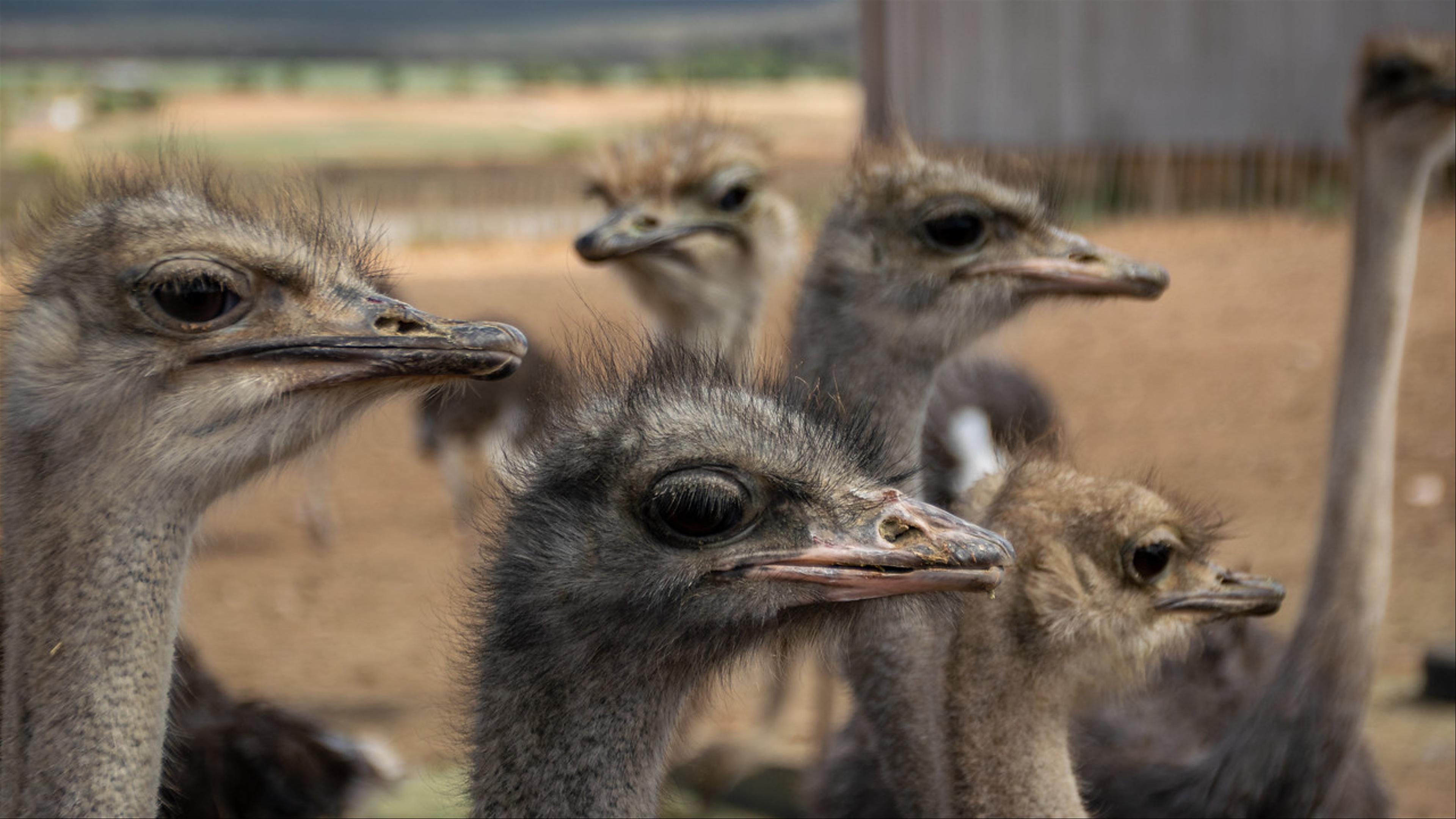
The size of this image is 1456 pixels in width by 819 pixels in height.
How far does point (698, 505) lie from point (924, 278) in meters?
1.21

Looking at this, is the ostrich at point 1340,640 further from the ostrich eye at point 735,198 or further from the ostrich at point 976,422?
the ostrich eye at point 735,198

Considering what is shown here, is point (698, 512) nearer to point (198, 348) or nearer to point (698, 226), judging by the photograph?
point (198, 348)

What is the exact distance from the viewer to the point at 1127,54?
15398 millimetres

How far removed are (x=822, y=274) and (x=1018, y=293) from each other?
0.40 meters

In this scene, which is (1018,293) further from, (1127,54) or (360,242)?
(1127,54)

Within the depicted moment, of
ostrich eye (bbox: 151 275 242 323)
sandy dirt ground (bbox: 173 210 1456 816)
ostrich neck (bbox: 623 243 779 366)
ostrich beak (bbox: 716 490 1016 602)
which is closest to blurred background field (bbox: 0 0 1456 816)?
sandy dirt ground (bbox: 173 210 1456 816)

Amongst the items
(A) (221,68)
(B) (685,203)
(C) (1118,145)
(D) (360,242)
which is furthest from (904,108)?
(A) (221,68)

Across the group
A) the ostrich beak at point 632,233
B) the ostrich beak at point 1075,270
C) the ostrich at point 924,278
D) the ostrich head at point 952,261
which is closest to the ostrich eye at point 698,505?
the ostrich at point 924,278

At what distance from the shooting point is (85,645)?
Result: 2.27 meters

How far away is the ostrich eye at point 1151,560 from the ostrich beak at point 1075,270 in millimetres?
635

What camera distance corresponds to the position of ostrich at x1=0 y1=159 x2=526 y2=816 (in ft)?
7.44

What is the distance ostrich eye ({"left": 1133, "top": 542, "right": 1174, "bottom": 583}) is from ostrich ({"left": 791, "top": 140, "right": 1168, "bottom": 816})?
0.54 metres

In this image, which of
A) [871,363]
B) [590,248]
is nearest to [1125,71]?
[590,248]

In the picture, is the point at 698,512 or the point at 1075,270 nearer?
the point at 698,512
